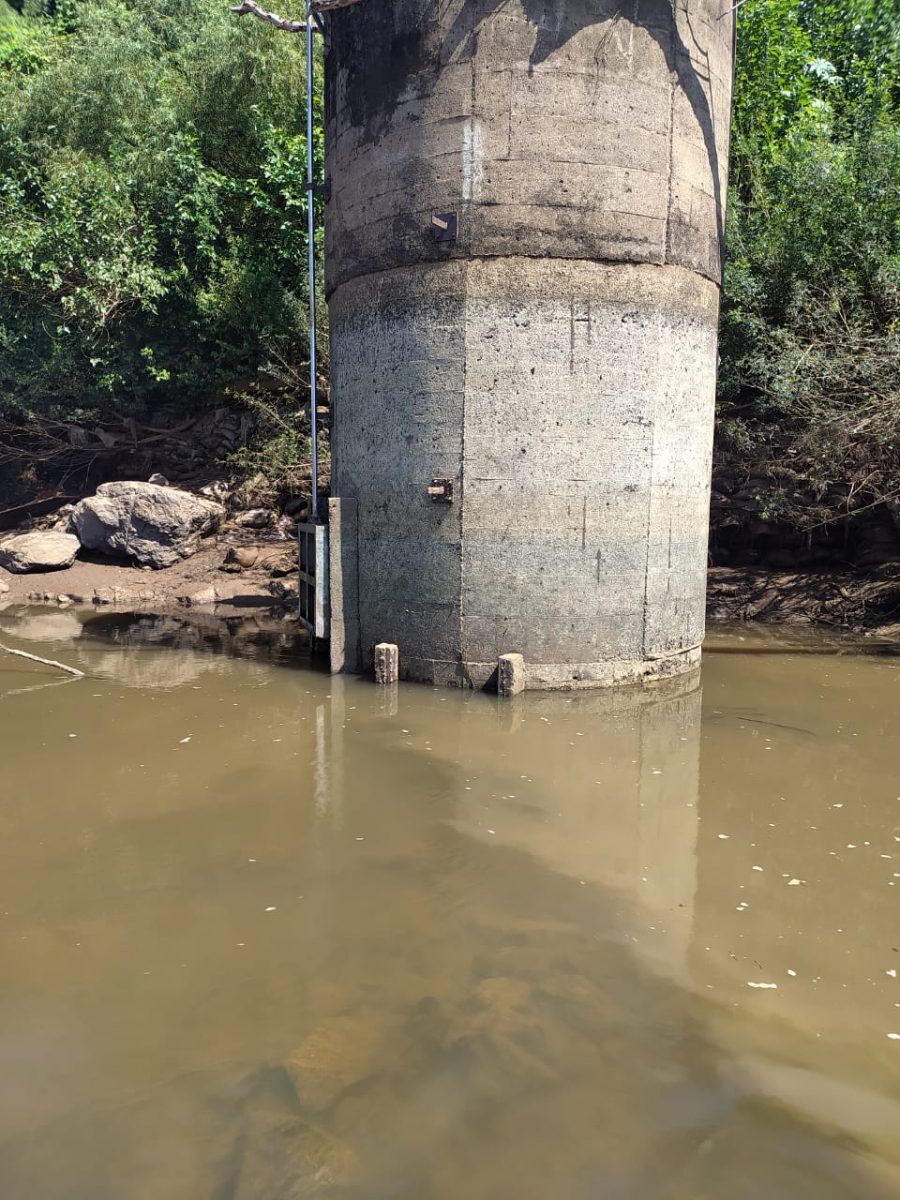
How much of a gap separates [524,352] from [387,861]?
5296 millimetres

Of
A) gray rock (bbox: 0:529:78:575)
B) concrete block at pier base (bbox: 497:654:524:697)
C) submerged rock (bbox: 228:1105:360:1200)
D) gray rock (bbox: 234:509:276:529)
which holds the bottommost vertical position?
submerged rock (bbox: 228:1105:360:1200)

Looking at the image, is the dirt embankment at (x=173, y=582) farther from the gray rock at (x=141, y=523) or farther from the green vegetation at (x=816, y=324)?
the green vegetation at (x=816, y=324)

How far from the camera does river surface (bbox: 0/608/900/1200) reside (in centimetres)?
312

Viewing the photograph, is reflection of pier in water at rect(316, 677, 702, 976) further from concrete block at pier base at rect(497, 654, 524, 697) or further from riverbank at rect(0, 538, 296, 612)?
riverbank at rect(0, 538, 296, 612)

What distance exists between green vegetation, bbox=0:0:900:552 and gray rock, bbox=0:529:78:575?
388 centimetres

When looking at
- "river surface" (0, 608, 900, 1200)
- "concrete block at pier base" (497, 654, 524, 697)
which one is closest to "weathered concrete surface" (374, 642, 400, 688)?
"concrete block at pier base" (497, 654, 524, 697)

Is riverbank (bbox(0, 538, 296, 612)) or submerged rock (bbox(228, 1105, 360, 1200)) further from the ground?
riverbank (bbox(0, 538, 296, 612))

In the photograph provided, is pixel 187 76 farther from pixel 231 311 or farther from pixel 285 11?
pixel 231 311

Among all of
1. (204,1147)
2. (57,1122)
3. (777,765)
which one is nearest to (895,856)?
(777,765)

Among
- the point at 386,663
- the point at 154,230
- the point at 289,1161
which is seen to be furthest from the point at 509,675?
the point at 154,230

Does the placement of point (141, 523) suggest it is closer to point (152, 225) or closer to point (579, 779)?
point (152, 225)

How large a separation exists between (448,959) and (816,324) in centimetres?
1234

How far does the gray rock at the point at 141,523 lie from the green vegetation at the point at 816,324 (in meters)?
9.60

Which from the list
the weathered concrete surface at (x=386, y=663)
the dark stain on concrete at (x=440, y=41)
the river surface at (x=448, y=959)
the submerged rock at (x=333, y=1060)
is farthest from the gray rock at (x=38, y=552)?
the submerged rock at (x=333, y=1060)
